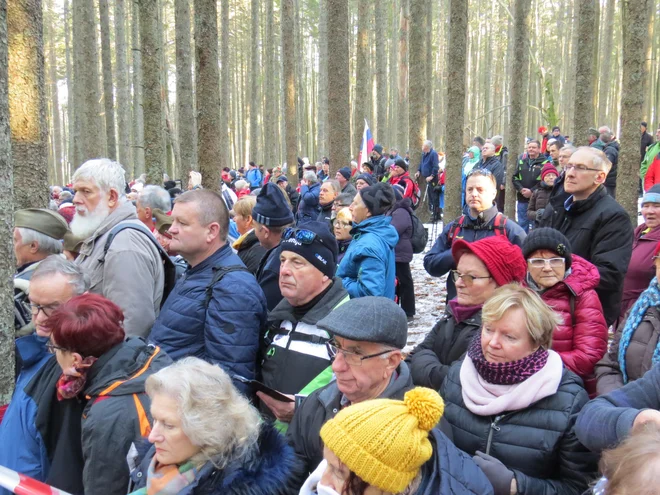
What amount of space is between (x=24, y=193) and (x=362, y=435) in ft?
13.8

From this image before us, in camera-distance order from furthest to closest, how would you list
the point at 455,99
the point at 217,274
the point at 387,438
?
the point at 455,99 < the point at 217,274 < the point at 387,438

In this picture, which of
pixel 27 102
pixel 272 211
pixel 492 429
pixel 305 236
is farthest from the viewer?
pixel 272 211

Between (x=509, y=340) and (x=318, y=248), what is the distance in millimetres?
1216

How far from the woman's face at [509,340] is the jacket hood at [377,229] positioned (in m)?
2.69

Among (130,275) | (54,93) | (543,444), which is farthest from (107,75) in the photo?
(54,93)

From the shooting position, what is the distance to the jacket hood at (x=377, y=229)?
17.0ft

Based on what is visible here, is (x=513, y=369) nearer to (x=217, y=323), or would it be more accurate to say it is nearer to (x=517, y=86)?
(x=217, y=323)

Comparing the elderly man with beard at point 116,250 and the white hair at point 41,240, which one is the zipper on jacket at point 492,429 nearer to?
the elderly man with beard at point 116,250

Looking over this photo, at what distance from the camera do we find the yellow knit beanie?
166 centimetres

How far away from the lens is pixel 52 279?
302 cm

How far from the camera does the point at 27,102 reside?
4.39 metres

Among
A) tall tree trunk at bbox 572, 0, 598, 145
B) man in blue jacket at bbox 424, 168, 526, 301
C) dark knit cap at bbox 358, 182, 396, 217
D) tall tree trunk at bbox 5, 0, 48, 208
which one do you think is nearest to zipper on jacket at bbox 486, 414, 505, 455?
A: man in blue jacket at bbox 424, 168, 526, 301

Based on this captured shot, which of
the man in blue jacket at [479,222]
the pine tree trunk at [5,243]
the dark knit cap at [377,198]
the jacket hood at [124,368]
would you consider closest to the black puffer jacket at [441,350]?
the jacket hood at [124,368]

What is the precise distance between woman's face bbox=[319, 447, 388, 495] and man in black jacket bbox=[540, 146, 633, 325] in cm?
296
